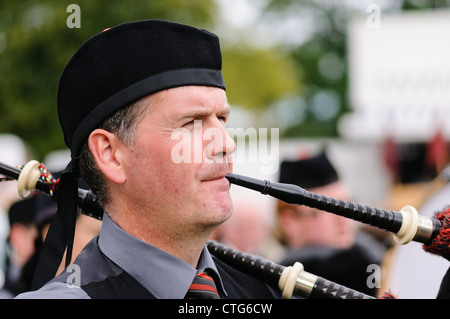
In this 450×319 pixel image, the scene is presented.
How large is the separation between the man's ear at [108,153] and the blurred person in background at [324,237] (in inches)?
93.4

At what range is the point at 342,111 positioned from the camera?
112ft

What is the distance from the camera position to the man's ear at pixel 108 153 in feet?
6.39

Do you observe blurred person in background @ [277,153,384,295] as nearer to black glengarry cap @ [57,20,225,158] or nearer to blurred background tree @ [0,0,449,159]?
black glengarry cap @ [57,20,225,158]

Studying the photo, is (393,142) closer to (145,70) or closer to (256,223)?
(256,223)

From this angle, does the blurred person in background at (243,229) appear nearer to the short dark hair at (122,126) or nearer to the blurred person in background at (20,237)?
the blurred person in background at (20,237)

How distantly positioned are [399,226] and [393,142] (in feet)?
42.2

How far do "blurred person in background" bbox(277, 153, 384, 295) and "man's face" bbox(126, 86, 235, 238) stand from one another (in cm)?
226

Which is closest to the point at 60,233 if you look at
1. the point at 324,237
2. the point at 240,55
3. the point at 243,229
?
the point at 324,237

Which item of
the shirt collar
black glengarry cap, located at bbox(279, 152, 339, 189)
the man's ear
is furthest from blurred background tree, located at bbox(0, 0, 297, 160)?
the shirt collar

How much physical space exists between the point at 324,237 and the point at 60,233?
2936 mm

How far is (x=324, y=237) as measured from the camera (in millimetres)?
4629

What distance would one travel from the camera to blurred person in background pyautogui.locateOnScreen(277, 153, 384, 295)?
167 inches

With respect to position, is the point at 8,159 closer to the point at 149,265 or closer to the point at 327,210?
the point at 149,265

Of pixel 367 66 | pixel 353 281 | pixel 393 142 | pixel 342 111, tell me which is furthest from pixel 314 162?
pixel 342 111
